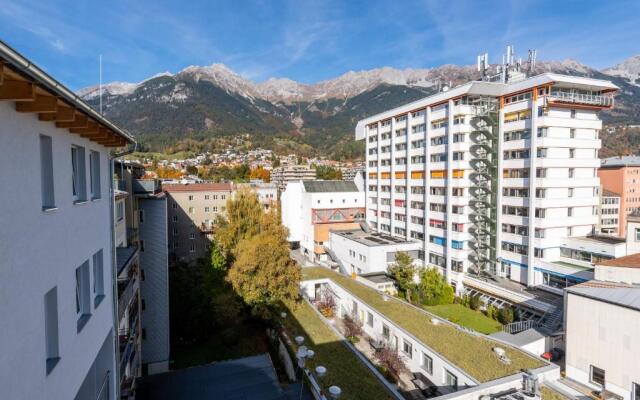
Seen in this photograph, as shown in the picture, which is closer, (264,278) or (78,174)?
(78,174)

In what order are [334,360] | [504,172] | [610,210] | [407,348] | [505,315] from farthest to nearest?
[610,210], [504,172], [505,315], [407,348], [334,360]

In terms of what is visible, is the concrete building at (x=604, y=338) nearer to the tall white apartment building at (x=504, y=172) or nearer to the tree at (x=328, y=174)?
the tall white apartment building at (x=504, y=172)

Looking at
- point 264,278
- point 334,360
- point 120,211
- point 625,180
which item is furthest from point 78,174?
point 625,180

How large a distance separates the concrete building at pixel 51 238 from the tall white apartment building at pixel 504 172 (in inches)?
1353

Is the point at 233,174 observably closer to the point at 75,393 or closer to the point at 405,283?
the point at 405,283

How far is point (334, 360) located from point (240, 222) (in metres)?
17.4

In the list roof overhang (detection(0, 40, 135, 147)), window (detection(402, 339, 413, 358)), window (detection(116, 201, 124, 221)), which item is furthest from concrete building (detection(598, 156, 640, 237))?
roof overhang (detection(0, 40, 135, 147))

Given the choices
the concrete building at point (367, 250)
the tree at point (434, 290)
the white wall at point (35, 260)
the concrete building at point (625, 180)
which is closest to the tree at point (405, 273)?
the tree at point (434, 290)

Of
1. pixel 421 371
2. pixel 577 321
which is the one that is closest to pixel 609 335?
pixel 577 321

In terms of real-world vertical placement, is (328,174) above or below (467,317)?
above

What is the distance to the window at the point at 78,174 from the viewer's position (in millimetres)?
7609

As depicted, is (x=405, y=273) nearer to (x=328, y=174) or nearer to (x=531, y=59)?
(x=531, y=59)

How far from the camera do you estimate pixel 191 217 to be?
156 ft

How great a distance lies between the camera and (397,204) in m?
48.2
